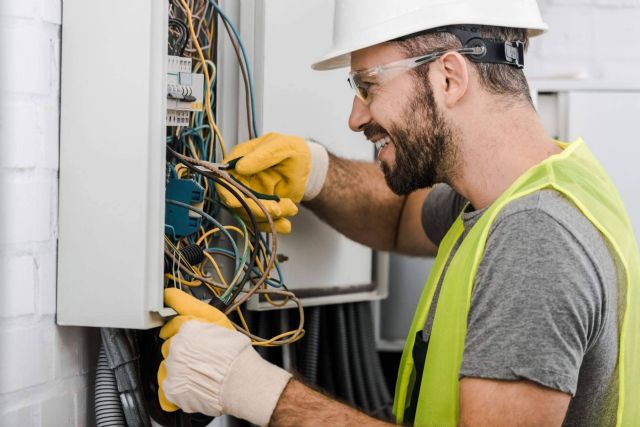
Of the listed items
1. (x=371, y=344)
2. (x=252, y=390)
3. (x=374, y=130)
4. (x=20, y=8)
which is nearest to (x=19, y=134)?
(x=20, y=8)

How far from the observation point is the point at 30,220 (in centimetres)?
119

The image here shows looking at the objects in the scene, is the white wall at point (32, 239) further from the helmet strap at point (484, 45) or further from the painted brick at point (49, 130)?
the helmet strap at point (484, 45)

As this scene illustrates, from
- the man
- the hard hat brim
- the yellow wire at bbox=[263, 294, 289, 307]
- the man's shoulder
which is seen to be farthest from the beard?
the yellow wire at bbox=[263, 294, 289, 307]

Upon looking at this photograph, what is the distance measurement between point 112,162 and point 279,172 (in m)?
0.45

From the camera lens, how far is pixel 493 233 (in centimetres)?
117

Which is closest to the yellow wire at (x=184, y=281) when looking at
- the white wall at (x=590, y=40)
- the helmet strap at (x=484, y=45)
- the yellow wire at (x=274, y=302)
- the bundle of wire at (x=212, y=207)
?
the bundle of wire at (x=212, y=207)

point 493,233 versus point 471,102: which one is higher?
point 471,102

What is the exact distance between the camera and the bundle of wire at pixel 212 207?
1373 mm

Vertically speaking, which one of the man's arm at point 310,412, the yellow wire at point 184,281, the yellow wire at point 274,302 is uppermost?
Result: the yellow wire at point 184,281

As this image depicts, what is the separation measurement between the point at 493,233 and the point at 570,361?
0.20m

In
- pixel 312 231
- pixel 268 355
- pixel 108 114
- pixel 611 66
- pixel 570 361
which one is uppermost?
pixel 611 66

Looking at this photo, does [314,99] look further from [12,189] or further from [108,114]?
[12,189]

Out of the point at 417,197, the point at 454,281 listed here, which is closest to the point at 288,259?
the point at 417,197

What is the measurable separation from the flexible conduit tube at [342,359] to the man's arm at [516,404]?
836mm
